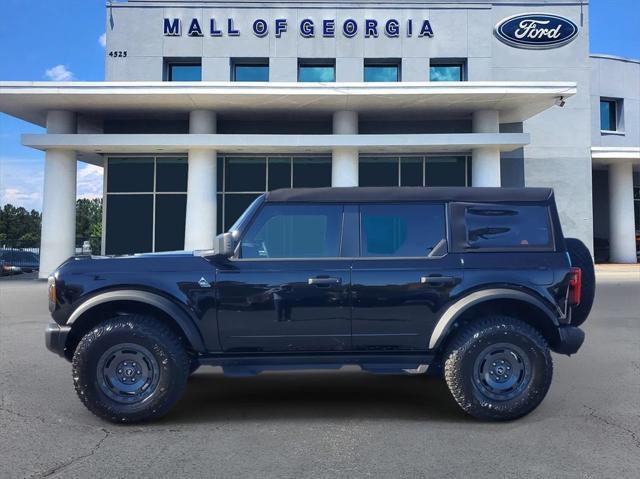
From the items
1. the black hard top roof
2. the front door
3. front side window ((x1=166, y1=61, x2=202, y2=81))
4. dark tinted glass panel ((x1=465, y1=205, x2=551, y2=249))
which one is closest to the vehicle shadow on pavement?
the front door

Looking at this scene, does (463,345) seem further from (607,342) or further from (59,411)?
(607,342)

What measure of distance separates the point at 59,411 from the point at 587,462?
4.58 m

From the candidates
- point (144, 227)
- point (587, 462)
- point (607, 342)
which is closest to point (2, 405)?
point (587, 462)

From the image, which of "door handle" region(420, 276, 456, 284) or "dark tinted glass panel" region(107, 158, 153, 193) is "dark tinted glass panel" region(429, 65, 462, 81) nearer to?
"dark tinted glass panel" region(107, 158, 153, 193)

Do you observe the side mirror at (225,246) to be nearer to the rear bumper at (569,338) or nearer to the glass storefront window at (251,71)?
the rear bumper at (569,338)

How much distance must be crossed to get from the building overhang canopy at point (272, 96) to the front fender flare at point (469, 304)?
15060 mm

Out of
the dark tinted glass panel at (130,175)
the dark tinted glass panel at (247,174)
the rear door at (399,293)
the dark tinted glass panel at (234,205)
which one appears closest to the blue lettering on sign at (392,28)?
the dark tinted glass panel at (247,174)

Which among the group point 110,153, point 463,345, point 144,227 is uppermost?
point 110,153

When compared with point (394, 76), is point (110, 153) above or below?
below

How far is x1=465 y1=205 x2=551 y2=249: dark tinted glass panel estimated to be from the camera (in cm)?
504

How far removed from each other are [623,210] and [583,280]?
25.4 meters

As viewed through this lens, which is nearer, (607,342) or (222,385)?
(222,385)

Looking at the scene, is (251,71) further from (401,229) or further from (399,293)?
(399,293)

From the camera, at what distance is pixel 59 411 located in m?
5.29
